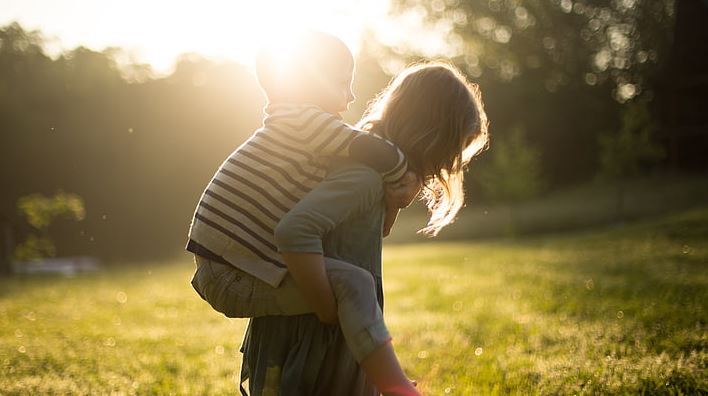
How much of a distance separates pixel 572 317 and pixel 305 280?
14.5 ft

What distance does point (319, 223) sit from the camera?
2.24 metres

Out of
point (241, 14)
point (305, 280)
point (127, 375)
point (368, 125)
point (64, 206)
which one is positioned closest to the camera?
point (305, 280)

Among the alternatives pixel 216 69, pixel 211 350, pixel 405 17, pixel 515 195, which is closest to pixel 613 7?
pixel 405 17

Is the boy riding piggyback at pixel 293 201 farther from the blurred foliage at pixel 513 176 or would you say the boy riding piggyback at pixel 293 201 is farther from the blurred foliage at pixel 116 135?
the blurred foliage at pixel 513 176

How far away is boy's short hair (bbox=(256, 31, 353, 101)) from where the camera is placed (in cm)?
247

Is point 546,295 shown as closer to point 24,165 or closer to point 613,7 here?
point 24,165

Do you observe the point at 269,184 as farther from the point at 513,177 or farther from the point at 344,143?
the point at 513,177

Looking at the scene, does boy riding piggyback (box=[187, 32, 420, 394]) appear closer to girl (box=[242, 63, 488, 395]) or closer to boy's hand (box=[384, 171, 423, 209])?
boy's hand (box=[384, 171, 423, 209])

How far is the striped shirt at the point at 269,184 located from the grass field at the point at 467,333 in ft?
5.56

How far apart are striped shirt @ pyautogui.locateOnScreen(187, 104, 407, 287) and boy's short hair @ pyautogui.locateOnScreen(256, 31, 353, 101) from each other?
0.08 m

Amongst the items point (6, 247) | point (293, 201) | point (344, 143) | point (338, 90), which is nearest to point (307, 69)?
point (338, 90)

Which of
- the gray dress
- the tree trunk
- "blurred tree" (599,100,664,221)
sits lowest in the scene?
the tree trunk

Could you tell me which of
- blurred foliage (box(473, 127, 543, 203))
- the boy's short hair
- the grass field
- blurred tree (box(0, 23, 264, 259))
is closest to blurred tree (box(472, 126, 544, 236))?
blurred foliage (box(473, 127, 543, 203))

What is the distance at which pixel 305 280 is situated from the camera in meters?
2.29
